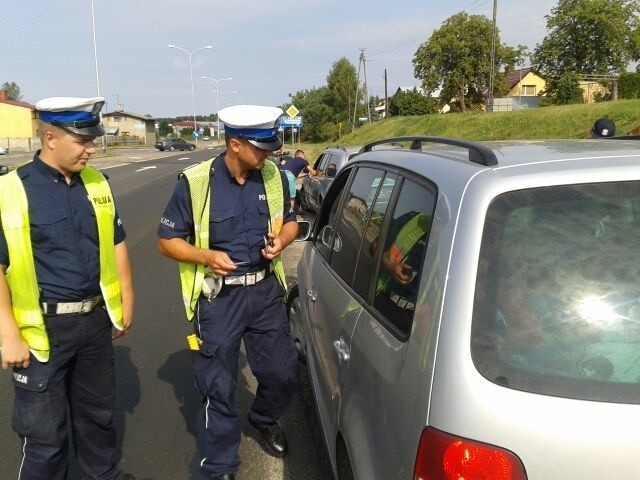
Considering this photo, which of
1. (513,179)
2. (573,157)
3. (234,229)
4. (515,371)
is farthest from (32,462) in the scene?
(573,157)

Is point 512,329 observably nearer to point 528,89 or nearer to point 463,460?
point 463,460

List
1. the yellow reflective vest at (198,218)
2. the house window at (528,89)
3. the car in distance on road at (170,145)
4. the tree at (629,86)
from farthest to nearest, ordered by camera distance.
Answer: the house window at (528,89)
the car in distance on road at (170,145)
the tree at (629,86)
the yellow reflective vest at (198,218)

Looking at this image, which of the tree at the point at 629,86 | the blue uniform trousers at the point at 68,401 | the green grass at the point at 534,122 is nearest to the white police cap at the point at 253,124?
the blue uniform trousers at the point at 68,401

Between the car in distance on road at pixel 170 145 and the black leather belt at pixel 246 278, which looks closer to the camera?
the black leather belt at pixel 246 278

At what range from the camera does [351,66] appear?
83250 millimetres

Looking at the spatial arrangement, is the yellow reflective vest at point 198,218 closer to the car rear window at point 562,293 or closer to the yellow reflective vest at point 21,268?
the yellow reflective vest at point 21,268

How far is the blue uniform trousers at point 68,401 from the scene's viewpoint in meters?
2.45

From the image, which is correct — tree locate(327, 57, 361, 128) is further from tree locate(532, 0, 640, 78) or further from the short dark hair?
the short dark hair

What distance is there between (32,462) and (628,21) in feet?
208

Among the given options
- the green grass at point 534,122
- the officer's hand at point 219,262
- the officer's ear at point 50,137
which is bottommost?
the officer's hand at point 219,262

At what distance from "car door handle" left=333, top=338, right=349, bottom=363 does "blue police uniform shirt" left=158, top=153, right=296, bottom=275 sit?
0.72 m

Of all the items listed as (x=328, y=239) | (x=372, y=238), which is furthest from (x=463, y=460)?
(x=328, y=239)

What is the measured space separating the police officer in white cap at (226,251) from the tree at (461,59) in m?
59.2

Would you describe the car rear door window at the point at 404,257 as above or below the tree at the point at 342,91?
below
